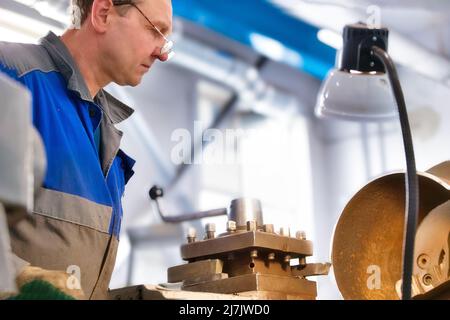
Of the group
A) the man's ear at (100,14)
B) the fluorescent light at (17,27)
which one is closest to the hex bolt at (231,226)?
the man's ear at (100,14)

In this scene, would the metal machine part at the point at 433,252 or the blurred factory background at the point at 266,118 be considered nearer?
the metal machine part at the point at 433,252

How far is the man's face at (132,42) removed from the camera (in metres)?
1.32

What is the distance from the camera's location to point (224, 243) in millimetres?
983

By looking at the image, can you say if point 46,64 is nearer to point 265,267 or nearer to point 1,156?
point 265,267

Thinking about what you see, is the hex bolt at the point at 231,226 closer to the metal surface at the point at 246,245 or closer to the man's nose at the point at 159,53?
the metal surface at the point at 246,245

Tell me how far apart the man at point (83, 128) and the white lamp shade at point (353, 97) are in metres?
0.41

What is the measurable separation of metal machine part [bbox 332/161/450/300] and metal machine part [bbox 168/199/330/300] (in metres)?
0.05

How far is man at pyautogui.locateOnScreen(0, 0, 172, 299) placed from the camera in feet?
3.36

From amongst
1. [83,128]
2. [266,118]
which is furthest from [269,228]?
[266,118]

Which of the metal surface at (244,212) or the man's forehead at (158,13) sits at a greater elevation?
the man's forehead at (158,13)

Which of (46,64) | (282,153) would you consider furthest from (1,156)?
(282,153)

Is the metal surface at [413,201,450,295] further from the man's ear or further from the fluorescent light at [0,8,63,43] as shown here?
the fluorescent light at [0,8,63,43]

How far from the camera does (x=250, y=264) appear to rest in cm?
96

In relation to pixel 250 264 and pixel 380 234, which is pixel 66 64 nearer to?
pixel 250 264
